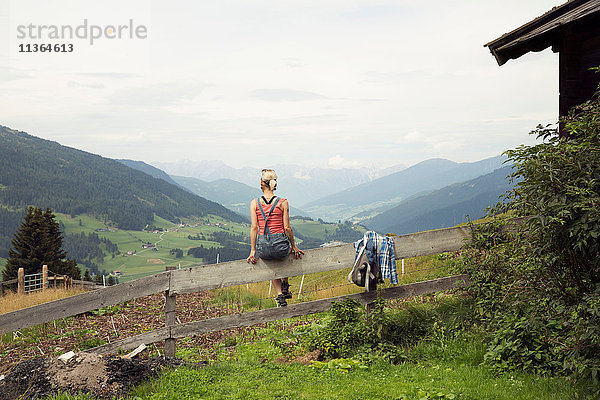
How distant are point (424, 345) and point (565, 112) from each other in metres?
4.39

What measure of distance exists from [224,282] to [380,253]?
2.28 meters

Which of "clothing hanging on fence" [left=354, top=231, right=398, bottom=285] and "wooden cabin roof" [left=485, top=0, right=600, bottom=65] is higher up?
"wooden cabin roof" [left=485, top=0, right=600, bottom=65]

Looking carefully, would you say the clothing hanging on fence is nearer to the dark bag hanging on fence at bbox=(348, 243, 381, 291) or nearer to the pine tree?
the dark bag hanging on fence at bbox=(348, 243, 381, 291)

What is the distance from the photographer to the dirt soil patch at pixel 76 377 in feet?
16.6

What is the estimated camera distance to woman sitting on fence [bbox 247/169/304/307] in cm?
682

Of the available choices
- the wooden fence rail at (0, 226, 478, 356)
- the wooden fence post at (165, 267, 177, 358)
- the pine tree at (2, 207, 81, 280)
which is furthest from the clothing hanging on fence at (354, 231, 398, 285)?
the pine tree at (2, 207, 81, 280)

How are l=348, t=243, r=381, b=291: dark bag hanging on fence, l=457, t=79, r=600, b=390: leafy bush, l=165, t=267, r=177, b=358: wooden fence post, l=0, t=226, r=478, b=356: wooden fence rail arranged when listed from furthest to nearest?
l=348, t=243, r=381, b=291: dark bag hanging on fence, l=165, t=267, r=177, b=358: wooden fence post, l=0, t=226, r=478, b=356: wooden fence rail, l=457, t=79, r=600, b=390: leafy bush

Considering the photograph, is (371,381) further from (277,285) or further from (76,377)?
(76,377)

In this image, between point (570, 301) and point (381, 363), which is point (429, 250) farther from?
point (570, 301)

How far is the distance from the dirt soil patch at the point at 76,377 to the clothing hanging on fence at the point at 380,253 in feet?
10.6

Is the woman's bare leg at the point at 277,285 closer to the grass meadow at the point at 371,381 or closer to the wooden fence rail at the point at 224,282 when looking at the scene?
the wooden fence rail at the point at 224,282

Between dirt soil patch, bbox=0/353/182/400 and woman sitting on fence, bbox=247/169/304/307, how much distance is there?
2142mm

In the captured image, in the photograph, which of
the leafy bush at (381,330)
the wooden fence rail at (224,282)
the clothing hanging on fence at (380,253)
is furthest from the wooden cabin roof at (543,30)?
the leafy bush at (381,330)

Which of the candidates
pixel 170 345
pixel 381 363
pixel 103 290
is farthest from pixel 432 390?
pixel 103 290
